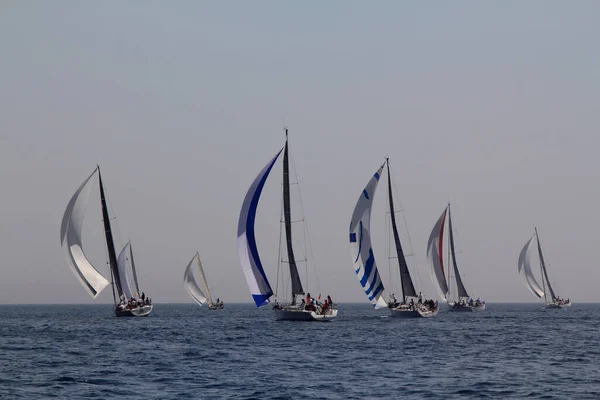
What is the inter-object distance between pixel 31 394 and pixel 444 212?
247ft

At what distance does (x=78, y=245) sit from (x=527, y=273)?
80070 mm

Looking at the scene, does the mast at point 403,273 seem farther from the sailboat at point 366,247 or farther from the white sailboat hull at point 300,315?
the white sailboat hull at point 300,315

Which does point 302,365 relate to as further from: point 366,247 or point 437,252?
point 437,252

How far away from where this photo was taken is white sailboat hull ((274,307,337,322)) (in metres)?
60.7

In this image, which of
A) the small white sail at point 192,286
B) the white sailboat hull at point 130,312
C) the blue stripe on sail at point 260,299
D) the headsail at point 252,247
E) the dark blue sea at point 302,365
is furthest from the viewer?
the small white sail at point 192,286

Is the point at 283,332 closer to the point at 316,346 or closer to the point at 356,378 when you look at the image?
the point at 316,346

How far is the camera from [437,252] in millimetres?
95000

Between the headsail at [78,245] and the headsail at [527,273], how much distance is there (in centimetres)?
7653

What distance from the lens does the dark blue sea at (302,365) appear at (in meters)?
27.8

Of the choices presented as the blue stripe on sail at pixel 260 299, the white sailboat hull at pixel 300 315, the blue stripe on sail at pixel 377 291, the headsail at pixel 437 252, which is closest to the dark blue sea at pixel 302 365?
the blue stripe on sail at pixel 260 299

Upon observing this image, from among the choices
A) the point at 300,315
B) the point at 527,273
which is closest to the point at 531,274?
the point at 527,273

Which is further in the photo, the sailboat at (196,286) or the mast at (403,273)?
the sailboat at (196,286)

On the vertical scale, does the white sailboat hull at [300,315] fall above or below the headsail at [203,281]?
below

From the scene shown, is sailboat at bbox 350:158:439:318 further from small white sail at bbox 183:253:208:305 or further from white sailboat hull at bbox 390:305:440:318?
small white sail at bbox 183:253:208:305
